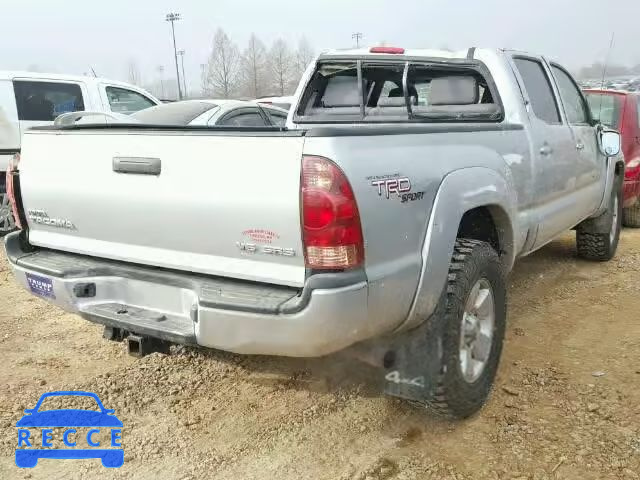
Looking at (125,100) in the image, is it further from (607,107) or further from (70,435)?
(70,435)

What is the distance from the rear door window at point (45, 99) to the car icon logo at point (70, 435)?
19.5 ft

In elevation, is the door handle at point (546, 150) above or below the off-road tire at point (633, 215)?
above

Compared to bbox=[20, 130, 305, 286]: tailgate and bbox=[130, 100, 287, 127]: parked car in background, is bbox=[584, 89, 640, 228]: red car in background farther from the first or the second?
bbox=[20, 130, 305, 286]: tailgate

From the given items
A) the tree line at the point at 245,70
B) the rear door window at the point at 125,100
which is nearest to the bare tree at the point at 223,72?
the tree line at the point at 245,70

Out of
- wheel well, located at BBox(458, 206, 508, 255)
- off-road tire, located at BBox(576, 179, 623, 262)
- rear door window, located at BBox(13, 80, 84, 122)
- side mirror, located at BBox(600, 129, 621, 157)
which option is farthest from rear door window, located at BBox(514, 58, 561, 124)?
rear door window, located at BBox(13, 80, 84, 122)

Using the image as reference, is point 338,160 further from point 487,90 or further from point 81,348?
point 81,348

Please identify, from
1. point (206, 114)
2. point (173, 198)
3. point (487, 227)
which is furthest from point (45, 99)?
point (487, 227)

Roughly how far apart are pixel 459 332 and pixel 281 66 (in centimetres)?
4780

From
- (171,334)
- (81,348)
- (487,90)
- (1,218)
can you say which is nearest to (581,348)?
(487,90)

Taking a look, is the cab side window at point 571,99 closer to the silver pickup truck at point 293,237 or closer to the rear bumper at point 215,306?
the silver pickup truck at point 293,237

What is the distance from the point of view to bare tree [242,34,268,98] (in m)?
52.8

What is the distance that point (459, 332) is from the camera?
2799mm

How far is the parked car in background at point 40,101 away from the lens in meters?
7.79

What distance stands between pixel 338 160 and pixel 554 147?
2.43 meters
